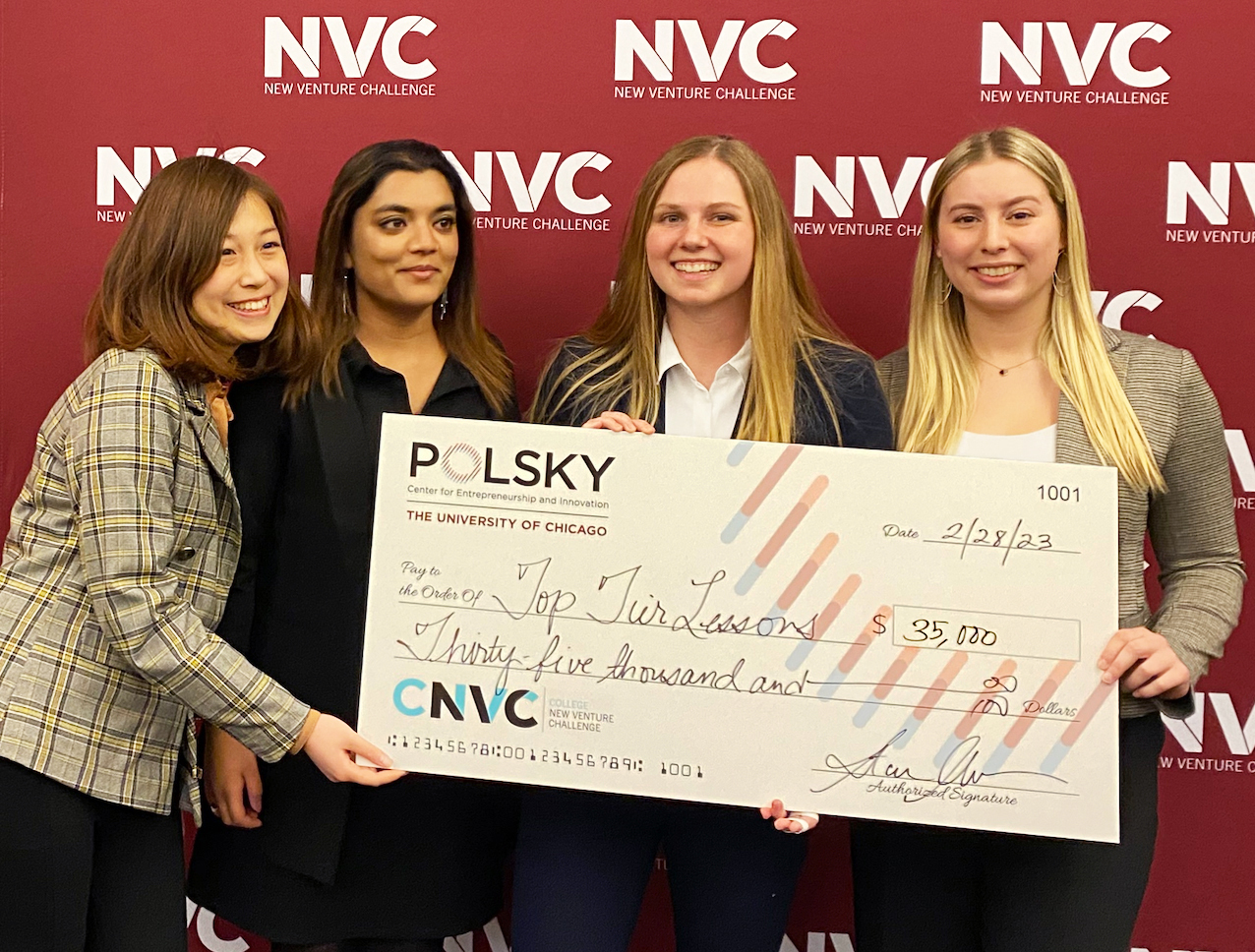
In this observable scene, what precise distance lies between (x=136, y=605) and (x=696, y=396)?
34.2 inches

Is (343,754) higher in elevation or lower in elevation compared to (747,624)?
lower

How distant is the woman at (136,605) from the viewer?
1.56 m

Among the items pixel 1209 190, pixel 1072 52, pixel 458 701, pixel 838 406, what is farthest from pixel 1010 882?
pixel 1072 52

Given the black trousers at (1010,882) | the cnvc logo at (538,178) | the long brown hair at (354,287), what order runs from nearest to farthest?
the black trousers at (1010,882), the long brown hair at (354,287), the cnvc logo at (538,178)

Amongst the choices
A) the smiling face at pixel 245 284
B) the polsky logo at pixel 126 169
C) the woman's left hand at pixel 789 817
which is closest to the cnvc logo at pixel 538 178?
the polsky logo at pixel 126 169

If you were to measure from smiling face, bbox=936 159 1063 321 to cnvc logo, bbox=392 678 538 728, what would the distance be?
93 centimetres

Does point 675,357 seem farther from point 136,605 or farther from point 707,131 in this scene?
point 136,605

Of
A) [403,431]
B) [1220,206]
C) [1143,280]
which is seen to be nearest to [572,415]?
[403,431]

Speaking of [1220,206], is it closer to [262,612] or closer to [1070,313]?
[1070,313]

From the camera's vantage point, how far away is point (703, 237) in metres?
1.81

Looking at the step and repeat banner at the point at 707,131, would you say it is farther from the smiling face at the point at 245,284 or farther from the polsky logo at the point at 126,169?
the smiling face at the point at 245,284

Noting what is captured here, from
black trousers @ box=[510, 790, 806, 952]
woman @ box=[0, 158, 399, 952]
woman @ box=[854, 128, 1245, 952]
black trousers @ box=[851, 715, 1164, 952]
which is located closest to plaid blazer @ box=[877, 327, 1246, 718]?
woman @ box=[854, 128, 1245, 952]

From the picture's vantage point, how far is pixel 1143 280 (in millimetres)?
2281

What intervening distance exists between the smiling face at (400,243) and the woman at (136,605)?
216 mm
